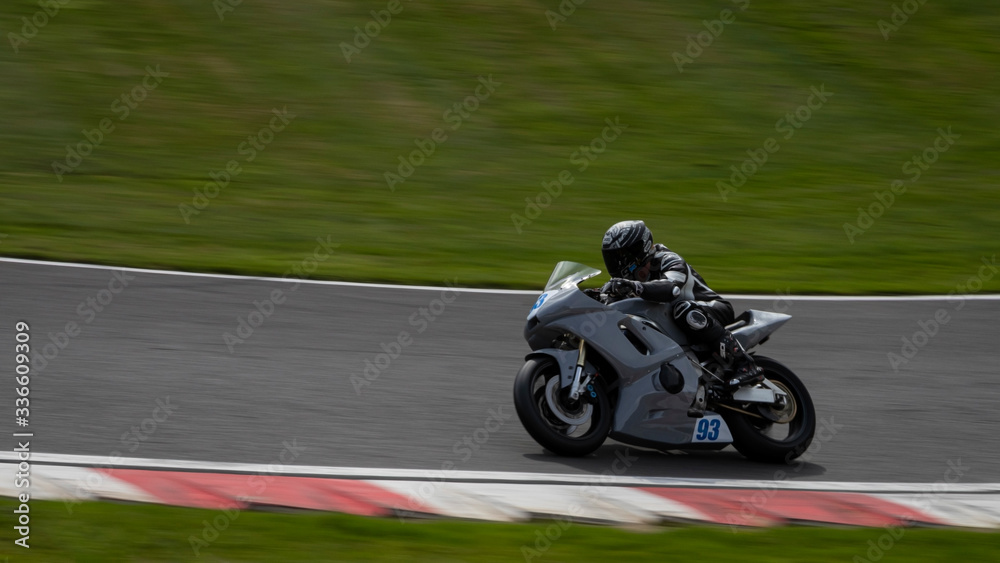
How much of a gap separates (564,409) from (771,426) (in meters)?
1.47

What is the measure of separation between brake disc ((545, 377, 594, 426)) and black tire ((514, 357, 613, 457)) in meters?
0.03

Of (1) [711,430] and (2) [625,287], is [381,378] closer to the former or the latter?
(2) [625,287]

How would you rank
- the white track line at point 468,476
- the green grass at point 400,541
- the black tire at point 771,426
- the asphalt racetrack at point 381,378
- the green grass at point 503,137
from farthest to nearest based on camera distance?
the green grass at point 503,137 < the black tire at point 771,426 < the asphalt racetrack at point 381,378 < the white track line at point 468,476 < the green grass at point 400,541

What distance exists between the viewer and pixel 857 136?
18.3 meters

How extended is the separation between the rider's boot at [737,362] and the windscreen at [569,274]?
0.97m

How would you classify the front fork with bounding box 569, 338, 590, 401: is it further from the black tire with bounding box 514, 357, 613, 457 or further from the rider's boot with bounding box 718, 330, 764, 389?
the rider's boot with bounding box 718, 330, 764, 389

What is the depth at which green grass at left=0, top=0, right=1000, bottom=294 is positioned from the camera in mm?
13062

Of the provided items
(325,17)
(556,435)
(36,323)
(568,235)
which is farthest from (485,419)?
(325,17)

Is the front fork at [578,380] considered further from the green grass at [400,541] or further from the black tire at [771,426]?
the green grass at [400,541]

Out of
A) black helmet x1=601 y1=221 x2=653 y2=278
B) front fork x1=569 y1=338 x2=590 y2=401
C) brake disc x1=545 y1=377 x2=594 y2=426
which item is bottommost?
brake disc x1=545 y1=377 x2=594 y2=426

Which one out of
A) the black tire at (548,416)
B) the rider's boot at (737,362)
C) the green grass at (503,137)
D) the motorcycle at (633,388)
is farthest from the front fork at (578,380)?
the green grass at (503,137)

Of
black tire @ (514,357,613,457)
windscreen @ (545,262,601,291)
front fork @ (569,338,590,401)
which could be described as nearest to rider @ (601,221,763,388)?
windscreen @ (545,262,601,291)

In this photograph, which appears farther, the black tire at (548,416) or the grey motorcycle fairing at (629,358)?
the grey motorcycle fairing at (629,358)

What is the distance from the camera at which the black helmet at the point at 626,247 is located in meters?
7.32
